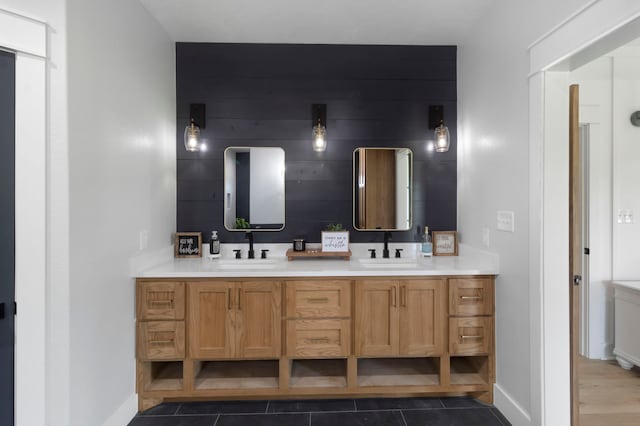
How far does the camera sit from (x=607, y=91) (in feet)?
9.21

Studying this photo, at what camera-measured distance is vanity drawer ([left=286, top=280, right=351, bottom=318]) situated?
2.14 m

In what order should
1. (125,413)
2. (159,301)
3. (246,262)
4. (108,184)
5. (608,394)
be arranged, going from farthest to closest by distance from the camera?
(246,262), (608,394), (159,301), (125,413), (108,184)

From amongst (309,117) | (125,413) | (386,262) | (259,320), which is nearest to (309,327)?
(259,320)

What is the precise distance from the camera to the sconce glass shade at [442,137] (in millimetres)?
2635

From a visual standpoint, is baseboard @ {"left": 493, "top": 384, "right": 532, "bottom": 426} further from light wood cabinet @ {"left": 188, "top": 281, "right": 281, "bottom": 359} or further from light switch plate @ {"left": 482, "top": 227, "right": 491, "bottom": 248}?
light wood cabinet @ {"left": 188, "top": 281, "right": 281, "bottom": 359}

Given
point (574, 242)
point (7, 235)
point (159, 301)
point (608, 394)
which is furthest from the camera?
point (608, 394)

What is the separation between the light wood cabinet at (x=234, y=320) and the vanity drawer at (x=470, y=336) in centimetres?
116

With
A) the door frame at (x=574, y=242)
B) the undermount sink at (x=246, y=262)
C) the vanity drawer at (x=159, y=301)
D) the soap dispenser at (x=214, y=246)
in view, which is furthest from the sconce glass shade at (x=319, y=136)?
the door frame at (x=574, y=242)

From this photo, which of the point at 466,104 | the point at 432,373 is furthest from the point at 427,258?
the point at 466,104

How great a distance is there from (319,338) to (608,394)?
81.7 inches

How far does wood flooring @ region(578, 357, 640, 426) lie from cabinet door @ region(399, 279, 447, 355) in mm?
984

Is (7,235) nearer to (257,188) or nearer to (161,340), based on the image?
(161,340)

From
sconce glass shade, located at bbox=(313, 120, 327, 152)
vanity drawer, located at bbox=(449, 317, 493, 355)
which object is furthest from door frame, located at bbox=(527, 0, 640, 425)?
sconce glass shade, located at bbox=(313, 120, 327, 152)

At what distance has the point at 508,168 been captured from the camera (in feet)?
6.64
